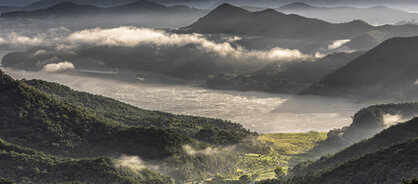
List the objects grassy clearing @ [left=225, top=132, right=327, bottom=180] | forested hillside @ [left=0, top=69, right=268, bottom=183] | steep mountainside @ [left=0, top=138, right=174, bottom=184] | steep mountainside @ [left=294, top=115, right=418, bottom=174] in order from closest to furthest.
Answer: steep mountainside @ [left=0, top=138, right=174, bottom=184], steep mountainside @ [left=294, top=115, right=418, bottom=174], forested hillside @ [left=0, top=69, right=268, bottom=183], grassy clearing @ [left=225, top=132, right=327, bottom=180]

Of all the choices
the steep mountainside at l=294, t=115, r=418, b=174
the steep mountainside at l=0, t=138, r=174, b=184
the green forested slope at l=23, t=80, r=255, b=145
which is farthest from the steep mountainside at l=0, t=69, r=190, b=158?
the steep mountainside at l=294, t=115, r=418, b=174

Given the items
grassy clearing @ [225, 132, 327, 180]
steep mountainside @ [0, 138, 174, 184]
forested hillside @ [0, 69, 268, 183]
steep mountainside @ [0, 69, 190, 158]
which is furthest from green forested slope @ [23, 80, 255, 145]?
steep mountainside @ [0, 138, 174, 184]

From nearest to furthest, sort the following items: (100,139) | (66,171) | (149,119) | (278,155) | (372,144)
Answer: (66,171) < (372,144) < (100,139) < (278,155) < (149,119)

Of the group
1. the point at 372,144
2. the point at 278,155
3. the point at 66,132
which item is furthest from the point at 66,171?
the point at 372,144

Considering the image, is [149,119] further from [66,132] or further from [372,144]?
[372,144]

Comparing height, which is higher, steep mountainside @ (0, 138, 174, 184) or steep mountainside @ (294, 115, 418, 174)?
steep mountainside @ (294, 115, 418, 174)

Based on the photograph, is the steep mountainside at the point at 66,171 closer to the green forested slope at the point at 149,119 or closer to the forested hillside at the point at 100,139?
the forested hillside at the point at 100,139

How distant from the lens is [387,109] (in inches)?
5974

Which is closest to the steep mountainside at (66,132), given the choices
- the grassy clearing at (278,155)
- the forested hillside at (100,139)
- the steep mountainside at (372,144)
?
the forested hillside at (100,139)

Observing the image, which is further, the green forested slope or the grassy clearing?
the green forested slope

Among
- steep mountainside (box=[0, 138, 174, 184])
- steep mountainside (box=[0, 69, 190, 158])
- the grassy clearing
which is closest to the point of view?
steep mountainside (box=[0, 138, 174, 184])

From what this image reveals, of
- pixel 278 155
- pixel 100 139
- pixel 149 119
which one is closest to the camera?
pixel 100 139

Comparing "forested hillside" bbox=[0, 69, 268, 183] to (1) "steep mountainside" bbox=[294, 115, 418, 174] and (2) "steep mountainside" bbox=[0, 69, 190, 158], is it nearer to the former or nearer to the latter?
(2) "steep mountainside" bbox=[0, 69, 190, 158]

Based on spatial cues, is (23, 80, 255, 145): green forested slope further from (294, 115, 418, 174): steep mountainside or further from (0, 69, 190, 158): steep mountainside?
(294, 115, 418, 174): steep mountainside
